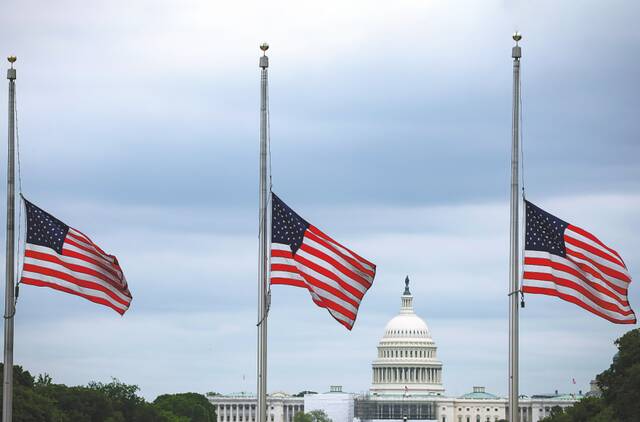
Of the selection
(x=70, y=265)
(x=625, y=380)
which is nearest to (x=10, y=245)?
(x=70, y=265)

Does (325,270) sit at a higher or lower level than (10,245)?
lower

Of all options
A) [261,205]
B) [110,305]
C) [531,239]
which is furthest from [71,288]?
[531,239]

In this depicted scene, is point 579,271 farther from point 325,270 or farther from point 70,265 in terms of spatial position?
point 70,265

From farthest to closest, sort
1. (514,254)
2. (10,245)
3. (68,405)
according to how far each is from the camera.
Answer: (68,405)
(10,245)
(514,254)

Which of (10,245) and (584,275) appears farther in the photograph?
(10,245)

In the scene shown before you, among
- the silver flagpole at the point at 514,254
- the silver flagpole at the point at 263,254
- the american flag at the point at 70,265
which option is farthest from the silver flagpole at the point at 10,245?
the silver flagpole at the point at 514,254

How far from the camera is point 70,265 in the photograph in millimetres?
71875

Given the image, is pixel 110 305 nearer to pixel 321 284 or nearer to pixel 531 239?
pixel 321 284

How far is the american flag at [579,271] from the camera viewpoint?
227ft

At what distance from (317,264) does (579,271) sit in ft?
30.1

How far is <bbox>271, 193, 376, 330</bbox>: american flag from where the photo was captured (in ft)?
231

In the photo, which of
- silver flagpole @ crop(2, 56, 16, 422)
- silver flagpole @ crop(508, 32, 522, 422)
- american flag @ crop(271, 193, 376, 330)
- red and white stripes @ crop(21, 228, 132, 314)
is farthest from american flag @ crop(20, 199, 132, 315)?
silver flagpole @ crop(508, 32, 522, 422)

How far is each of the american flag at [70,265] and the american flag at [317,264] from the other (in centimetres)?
604

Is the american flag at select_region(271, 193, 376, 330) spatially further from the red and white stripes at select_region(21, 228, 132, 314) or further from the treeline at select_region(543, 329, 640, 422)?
the treeline at select_region(543, 329, 640, 422)
